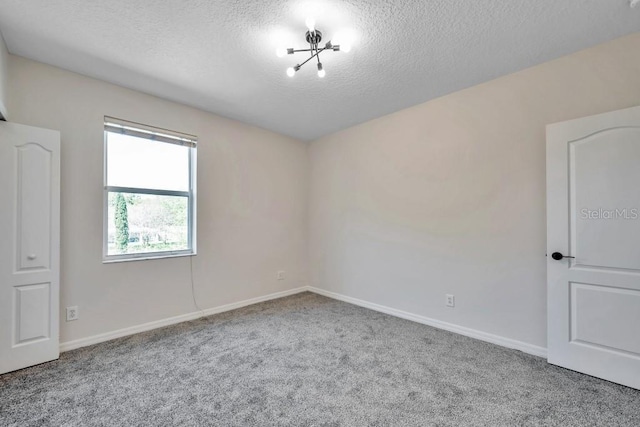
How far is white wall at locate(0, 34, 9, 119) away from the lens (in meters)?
2.06

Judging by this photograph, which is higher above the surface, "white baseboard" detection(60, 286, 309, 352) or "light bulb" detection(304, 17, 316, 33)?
"light bulb" detection(304, 17, 316, 33)

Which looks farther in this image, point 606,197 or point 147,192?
point 147,192

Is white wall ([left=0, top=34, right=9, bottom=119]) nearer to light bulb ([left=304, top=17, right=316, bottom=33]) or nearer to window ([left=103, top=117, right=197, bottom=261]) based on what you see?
window ([left=103, top=117, right=197, bottom=261])

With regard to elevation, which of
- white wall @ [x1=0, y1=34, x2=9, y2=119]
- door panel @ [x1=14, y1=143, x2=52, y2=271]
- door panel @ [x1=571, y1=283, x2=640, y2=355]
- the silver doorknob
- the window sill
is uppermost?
white wall @ [x1=0, y1=34, x2=9, y2=119]

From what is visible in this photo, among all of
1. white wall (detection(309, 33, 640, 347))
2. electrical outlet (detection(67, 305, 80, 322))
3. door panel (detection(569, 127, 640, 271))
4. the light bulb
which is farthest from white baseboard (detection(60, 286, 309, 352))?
door panel (detection(569, 127, 640, 271))

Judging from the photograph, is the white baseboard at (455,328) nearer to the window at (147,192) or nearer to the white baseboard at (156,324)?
the white baseboard at (156,324)

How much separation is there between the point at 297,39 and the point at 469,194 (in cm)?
220

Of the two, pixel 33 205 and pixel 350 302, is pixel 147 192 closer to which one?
pixel 33 205

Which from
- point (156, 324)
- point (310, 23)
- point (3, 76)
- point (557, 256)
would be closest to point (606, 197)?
point (557, 256)

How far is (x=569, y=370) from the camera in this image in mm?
2166

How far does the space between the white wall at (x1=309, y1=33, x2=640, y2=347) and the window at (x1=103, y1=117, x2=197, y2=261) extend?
2108mm

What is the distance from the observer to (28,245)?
223 cm

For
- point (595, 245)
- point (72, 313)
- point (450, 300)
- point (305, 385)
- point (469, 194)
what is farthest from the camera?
point (450, 300)

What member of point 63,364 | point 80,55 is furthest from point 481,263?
point 80,55
